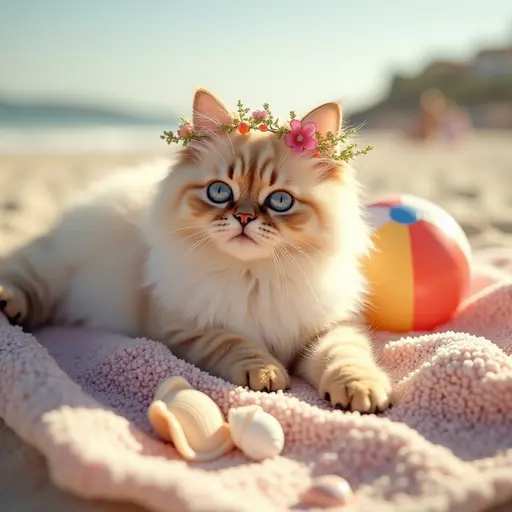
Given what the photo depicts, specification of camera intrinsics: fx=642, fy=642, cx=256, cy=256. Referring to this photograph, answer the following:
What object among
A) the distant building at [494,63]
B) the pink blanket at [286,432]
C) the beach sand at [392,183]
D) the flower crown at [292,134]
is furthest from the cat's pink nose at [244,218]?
the distant building at [494,63]

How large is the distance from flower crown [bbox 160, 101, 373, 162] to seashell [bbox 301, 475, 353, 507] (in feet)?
2.56

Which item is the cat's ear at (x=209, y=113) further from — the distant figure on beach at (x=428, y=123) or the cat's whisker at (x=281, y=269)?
the distant figure on beach at (x=428, y=123)

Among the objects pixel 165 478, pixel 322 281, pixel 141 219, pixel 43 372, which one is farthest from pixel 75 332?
pixel 165 478

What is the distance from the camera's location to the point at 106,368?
144cm

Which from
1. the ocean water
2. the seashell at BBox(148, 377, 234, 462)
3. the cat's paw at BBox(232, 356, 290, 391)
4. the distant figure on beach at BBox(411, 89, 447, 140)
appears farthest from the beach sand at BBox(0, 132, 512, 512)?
the distant figure on beach at BBox(411, 89, 447, 140)

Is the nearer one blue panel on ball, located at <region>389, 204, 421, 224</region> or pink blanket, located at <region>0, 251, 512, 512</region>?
pink blanket, located at <region>0, 251, 512, 512</region>

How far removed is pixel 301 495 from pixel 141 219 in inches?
42.3

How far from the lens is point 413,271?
70.8 inches

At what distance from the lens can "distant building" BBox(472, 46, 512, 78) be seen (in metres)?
20.9

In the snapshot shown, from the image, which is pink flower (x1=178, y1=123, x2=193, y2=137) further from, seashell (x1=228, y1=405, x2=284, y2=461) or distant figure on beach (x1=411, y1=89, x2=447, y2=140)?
distant figure on beach (x1=411, y1=89, x2=447, y2=140)

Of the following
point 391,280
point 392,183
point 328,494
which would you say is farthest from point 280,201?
point 392,183

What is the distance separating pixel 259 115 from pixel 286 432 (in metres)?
0.74

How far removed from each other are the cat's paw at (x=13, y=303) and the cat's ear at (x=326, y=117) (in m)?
0.88

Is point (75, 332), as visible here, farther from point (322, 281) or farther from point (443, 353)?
point (443, 353)
